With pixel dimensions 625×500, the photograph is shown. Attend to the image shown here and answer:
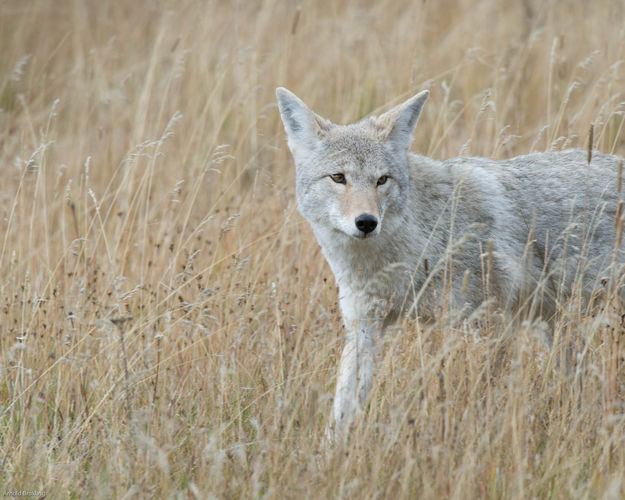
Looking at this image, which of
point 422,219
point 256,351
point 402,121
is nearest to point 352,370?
point 256,351

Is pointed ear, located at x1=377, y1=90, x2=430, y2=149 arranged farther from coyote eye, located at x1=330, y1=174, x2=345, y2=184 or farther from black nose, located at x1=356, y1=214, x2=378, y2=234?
black nose, located at x1=356, y1=214, x2=378, y2=234

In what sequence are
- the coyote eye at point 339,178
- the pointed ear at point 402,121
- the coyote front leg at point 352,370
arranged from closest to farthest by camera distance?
the coyote front leg at point 352,370 → the coyote eye at point 339,178 → the pointed ear at point 402,121

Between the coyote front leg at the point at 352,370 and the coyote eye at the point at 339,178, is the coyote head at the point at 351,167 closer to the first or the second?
the coyote eye at the point at 339,178

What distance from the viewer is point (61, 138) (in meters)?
8.67

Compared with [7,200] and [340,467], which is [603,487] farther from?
[7,200]

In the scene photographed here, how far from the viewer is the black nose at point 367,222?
410cm

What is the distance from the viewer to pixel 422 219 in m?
4.61

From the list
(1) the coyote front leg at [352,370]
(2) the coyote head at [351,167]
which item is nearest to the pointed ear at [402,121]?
(2) the coyote head at [351,167]

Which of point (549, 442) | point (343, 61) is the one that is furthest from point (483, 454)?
point (343, 61)

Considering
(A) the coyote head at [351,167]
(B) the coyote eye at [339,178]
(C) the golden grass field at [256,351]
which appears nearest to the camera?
(C) the golden grass field at [256,351]

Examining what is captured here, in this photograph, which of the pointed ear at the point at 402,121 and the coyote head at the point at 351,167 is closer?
the coyote head at the point at 351,167

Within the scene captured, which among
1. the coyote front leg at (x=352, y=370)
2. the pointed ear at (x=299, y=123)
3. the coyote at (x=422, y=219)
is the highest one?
the pointed ear at (x=299, y=123)

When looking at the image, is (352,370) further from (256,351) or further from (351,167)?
(351,167)

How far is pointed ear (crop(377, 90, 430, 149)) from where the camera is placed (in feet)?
15.4
